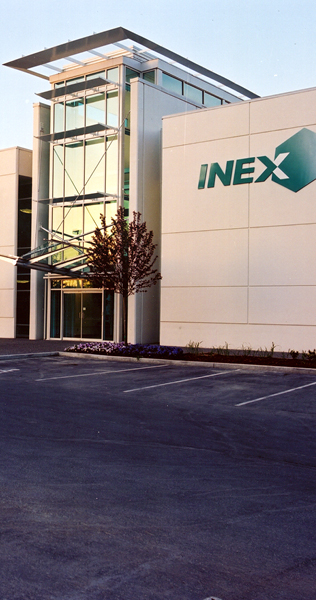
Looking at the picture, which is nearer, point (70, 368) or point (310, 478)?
point (310, 478)

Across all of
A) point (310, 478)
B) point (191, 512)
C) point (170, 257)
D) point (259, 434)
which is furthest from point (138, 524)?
point (170, 257)

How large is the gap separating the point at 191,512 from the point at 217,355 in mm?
14855

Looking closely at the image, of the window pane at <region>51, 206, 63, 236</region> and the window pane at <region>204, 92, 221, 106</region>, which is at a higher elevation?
the window pane at <region>204, 92, 221, 106</region>

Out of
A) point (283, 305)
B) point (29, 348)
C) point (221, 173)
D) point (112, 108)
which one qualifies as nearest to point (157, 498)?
point (283, 305)

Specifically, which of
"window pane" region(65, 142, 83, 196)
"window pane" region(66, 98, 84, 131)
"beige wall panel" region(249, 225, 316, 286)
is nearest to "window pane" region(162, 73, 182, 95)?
"window pane" region(66, 98, 84, 131)

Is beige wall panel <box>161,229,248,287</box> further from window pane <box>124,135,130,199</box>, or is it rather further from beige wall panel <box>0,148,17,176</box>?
beige wall panel <box>0,148,17,176</box>

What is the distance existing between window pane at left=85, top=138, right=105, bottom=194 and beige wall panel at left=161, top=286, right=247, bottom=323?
629cm

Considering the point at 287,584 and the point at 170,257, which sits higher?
the point at 170,257

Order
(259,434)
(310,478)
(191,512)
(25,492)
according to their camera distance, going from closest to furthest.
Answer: (191,512) < (25,492) < (310,478) < (259,434)

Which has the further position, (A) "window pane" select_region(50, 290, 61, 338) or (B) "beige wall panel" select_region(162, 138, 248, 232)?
(A) "window pane" select_region(50, 290, 61, 338)

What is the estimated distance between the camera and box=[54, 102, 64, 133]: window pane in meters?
30.4

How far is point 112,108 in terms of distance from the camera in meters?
28.4

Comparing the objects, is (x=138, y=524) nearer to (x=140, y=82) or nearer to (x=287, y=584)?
(x=287, y=584)

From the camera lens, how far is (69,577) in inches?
156
